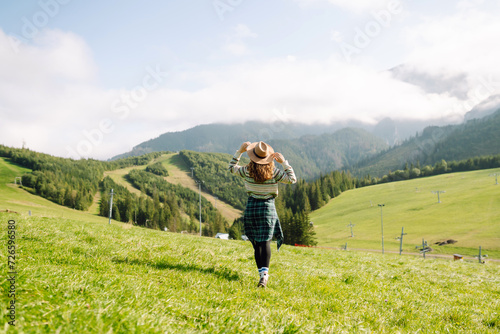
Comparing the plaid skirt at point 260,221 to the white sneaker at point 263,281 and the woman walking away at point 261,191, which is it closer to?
the woman walking away at point 261,191

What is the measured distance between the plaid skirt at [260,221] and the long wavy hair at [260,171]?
1.97 ft

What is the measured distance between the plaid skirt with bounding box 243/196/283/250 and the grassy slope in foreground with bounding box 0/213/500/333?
3.53ft

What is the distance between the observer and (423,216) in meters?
120

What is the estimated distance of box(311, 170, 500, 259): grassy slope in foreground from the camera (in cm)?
9261

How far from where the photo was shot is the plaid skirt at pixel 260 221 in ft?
24.7

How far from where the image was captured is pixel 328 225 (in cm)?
13500

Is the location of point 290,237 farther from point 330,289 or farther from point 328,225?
point 330,289

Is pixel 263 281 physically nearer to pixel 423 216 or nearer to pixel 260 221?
pixel 260 221

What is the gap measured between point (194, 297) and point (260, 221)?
124 inches

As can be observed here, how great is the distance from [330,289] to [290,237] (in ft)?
254

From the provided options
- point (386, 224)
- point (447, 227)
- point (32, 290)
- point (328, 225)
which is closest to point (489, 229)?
point (447, 227)

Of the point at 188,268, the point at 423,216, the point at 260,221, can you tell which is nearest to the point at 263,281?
the point at 260,221

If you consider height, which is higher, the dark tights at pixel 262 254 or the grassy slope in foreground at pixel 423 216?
the dark tights at pixel 262 254

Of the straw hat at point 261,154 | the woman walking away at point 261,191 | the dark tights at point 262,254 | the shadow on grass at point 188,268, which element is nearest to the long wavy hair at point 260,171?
the woman walking away at point 261,191
